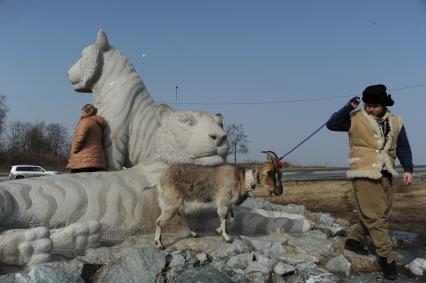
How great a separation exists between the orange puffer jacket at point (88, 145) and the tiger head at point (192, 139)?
722mm

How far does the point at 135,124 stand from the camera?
5254 millimetres

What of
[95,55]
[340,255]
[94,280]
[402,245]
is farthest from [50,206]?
[402,245]

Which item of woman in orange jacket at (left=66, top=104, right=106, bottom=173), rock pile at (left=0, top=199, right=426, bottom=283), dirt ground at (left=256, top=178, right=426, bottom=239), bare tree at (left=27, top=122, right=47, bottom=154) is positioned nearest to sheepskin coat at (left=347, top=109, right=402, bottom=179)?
rock pile at (left=0, top=199, right=426, bottom=283)

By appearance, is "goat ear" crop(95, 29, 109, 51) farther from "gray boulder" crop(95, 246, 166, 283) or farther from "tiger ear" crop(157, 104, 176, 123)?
"gray boulder" crop(95, 246, 166, 283)

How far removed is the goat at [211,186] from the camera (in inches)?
164

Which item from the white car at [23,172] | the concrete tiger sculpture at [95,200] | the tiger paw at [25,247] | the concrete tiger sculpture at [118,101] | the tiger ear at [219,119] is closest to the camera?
the tiger paw at [25,247]

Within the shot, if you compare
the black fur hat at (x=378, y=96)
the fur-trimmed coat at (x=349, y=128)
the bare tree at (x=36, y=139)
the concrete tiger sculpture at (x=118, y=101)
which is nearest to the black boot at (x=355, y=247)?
the fur-trimmed coat at (x=349, y=128)

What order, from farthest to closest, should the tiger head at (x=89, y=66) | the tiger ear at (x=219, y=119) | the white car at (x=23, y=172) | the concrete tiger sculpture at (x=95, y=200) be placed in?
the white car at (x=23, y=172) → the tiger head at (x=89, y=66) → the tiger ear at (x=219, y=119) → the concrete tiger sculpture at (x=95, y=200)

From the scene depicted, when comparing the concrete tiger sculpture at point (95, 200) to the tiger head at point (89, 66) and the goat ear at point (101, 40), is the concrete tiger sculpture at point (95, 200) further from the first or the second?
the goat ear at point (101, 40)

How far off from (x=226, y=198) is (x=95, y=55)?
98.1 inches

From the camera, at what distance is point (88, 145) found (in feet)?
16.4

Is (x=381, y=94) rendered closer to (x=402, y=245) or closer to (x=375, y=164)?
Result: (x=375, y=164)

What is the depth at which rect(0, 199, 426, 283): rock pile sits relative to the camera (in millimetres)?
3402

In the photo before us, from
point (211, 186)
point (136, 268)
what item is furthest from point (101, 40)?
point (136, 268)
